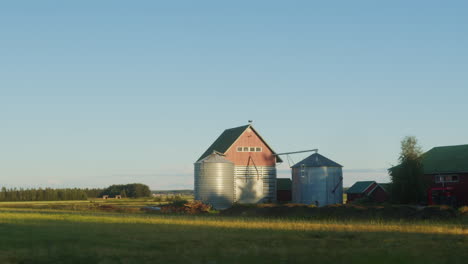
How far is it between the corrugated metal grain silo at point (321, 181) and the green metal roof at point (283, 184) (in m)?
11.4

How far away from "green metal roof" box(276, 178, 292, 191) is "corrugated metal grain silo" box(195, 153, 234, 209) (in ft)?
37.0

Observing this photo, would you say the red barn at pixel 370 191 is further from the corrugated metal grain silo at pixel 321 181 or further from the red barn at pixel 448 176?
the corrugated metal grain silo at pixel 321 181

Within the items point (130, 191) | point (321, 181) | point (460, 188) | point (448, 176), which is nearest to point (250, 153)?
point (321, 181)

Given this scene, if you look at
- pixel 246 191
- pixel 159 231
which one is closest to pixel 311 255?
pixel 159 231

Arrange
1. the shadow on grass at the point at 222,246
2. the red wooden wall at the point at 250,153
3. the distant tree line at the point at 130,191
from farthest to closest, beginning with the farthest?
1. the distant tree line at the point at 130,191
2. the red wooden wall at the point at 250,153
3. the shadow on grass at the point at 222,246

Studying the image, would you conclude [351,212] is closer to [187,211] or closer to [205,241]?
[187,211]

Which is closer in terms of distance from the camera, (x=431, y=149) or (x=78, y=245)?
(x=78, y=245)

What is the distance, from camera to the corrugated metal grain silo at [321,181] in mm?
60688

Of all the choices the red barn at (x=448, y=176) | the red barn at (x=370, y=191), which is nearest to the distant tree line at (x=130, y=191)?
the red barn at (x=370, y=191)

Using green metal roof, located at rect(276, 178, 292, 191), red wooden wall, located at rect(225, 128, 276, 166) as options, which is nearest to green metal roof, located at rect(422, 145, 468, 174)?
green metal roof, located at rect(276, 178, 292, 191)

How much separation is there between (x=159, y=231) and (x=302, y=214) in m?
20.9

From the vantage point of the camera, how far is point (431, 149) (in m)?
68.7

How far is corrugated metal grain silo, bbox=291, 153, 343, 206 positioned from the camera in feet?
199

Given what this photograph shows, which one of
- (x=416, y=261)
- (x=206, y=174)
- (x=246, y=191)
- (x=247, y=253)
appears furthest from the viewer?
(x=246, y=191)
